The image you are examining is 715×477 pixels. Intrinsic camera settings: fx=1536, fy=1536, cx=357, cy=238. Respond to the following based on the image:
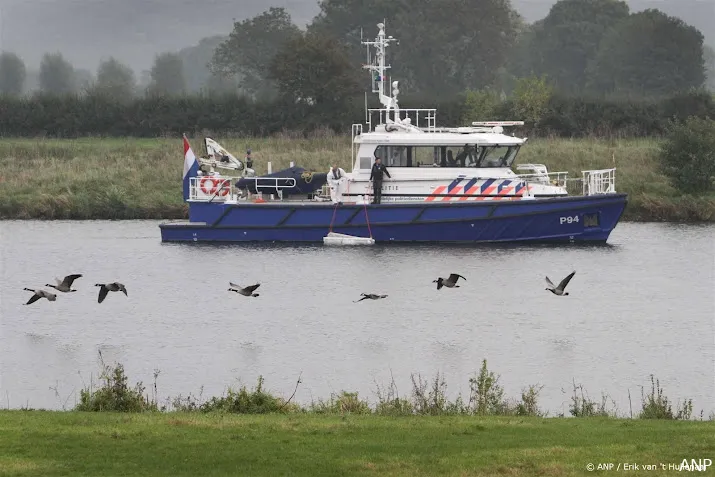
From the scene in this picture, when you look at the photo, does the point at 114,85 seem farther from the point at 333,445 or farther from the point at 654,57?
the point at 333,445

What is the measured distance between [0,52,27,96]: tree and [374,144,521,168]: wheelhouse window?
47471mm

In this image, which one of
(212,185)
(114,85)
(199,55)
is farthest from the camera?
(199,55)

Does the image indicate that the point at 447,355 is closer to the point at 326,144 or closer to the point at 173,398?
the point at 173,398

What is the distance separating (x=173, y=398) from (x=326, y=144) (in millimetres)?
37773

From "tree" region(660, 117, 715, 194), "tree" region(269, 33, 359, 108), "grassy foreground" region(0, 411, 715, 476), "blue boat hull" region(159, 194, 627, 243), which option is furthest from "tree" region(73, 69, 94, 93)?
"grassy foreground" region(0, 411, 715, 476)

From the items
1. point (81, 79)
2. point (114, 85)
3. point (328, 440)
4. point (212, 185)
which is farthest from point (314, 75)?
point (328, 440)

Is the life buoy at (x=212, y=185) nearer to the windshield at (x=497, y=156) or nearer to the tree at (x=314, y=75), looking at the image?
the windshield at (x=497, y=156)

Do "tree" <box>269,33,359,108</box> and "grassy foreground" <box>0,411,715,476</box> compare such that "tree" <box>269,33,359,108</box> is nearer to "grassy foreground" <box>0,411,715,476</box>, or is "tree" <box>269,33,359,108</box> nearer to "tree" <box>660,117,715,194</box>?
"tree" <box>660,117,715,194</box>

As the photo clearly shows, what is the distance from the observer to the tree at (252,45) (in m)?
95.2

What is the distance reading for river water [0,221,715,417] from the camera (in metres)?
23.5

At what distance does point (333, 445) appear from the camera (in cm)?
1556

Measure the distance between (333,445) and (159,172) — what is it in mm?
40244

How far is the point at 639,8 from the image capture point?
5846 inches

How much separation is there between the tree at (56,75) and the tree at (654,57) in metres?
31.6
